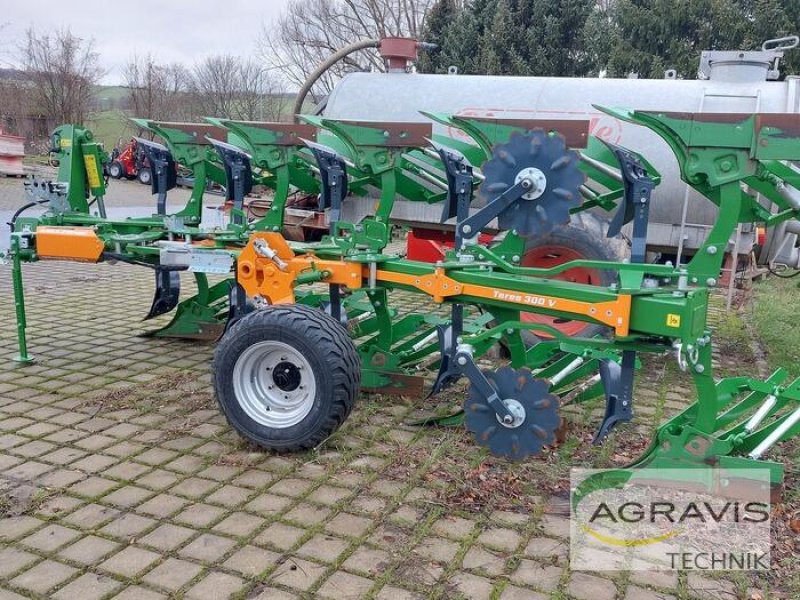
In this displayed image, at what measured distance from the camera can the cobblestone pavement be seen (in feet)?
9.62

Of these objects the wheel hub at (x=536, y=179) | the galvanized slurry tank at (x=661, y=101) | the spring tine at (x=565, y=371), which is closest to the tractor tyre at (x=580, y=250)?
the galvanized slurry tank at (x=661, y=101)

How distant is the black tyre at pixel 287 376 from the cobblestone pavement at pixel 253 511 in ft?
0.60

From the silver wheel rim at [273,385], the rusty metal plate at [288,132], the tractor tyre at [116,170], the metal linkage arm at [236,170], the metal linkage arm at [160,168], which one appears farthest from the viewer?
the tractor tyre at [116,170]

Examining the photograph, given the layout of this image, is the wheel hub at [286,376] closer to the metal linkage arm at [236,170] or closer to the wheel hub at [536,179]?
the wheel hub at [536,179]

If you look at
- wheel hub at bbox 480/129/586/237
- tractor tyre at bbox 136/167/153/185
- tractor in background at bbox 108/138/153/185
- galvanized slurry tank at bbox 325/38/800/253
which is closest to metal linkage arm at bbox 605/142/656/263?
wheel hub at bbox 480/129/586/237

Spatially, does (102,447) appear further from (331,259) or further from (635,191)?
(635,191)

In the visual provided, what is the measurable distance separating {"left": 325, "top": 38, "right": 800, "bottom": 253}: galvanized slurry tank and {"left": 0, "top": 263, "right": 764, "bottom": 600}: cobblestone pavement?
1.83 m

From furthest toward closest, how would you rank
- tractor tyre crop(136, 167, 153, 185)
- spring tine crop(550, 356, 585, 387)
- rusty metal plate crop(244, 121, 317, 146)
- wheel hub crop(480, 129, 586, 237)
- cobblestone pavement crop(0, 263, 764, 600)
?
1. tractor tyre crop(136, 167, 153, 185)
2. rusty metal plate crop(244, 121, 317, 146)
3. spring tine crop(550, 356, 585, 387)
4. wheel hub crop(480, 129, 586, 237)
5. cobblestone pavement crop(0, 263, 764, 600)

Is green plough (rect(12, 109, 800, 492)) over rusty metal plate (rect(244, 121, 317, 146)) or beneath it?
beneath

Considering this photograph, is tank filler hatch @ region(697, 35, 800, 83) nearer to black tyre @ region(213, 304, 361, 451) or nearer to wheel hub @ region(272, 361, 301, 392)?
black tyre @ region(213, 304, 361, 451)

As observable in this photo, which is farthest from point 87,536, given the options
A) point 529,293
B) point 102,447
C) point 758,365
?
point 758,365

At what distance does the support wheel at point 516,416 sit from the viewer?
146 inches

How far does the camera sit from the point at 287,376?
4.04 meters

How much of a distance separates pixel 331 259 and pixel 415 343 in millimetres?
1173
